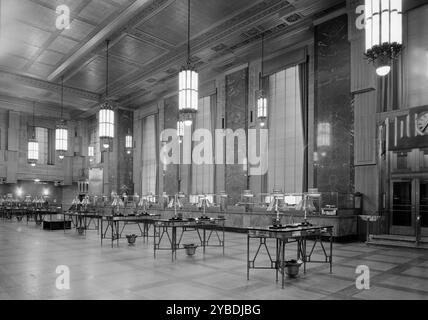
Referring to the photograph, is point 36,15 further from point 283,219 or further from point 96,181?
point 96,181

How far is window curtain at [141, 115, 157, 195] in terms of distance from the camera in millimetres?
21328

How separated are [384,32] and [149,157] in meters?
17.8

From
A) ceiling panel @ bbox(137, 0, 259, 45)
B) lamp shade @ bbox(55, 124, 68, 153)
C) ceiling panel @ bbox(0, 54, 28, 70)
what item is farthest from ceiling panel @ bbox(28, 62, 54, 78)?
ceiling panel @ bbox(137, 0, 259, 45)

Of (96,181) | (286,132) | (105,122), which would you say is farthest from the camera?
A: (96,181)

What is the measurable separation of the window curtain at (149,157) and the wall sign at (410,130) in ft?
45.9

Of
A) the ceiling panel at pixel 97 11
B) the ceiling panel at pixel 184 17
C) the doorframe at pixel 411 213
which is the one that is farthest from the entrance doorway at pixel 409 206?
the ceiling panel at pixel 97 11

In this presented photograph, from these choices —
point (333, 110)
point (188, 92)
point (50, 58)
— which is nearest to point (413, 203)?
point (333, 110)

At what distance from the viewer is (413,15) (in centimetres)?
1041

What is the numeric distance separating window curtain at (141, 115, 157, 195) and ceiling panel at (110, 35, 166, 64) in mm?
6220

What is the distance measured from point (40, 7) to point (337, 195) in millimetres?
11010

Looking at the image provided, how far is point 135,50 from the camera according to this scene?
14.7m

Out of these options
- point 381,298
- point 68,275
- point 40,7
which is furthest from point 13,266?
point 40,7

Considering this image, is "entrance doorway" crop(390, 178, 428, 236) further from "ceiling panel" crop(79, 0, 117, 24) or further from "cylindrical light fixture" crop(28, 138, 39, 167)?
"cylindrical light fixture" crop(28, 138, 39, 167)

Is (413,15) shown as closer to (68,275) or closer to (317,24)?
(317,24)
